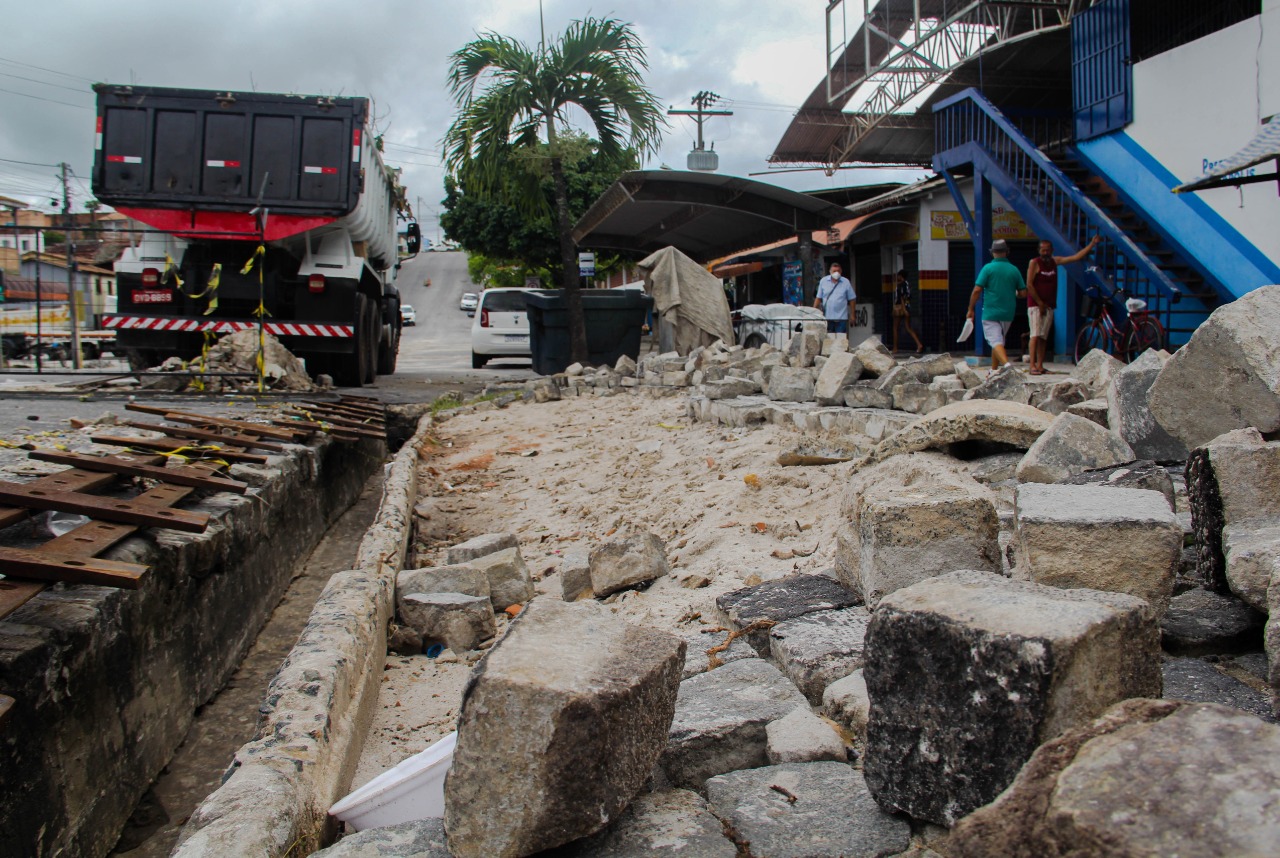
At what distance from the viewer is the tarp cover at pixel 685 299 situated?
43.8 feet

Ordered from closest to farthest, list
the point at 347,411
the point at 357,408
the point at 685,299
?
the point at 347,411
the point at 357,408
the point at 685,299

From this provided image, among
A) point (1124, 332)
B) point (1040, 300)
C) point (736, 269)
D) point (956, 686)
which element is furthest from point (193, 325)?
point (736, 269)

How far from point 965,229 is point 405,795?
1558 cm

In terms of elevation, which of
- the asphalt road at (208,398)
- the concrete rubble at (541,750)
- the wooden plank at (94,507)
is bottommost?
the concrete rubble at (541,750)

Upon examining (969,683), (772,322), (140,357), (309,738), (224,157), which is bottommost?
(309,738)

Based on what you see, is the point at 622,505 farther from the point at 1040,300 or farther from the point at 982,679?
the point at 1040,300

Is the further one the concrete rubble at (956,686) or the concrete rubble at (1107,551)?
the concrete rubble at (1107,551)

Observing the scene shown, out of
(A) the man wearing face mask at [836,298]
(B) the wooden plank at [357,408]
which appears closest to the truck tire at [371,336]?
(B) the wooden plank at [357,408]

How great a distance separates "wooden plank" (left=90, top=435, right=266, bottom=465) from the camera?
4.67 m

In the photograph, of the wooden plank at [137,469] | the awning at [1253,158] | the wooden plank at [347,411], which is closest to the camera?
the wooden plank at [137,469]

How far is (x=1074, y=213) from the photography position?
11016mm

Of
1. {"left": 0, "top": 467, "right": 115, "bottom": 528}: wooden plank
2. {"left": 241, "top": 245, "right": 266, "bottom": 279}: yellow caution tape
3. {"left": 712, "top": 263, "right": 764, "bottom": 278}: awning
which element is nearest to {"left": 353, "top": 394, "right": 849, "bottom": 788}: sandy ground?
{"left": 0, "top": 467, "right": 115, "bottom": 528}: wooden plank

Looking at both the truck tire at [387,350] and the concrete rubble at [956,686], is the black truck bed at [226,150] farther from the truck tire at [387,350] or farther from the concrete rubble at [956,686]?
the concrete rubble at [956,686]

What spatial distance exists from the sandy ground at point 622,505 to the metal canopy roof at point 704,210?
473 centimetres
